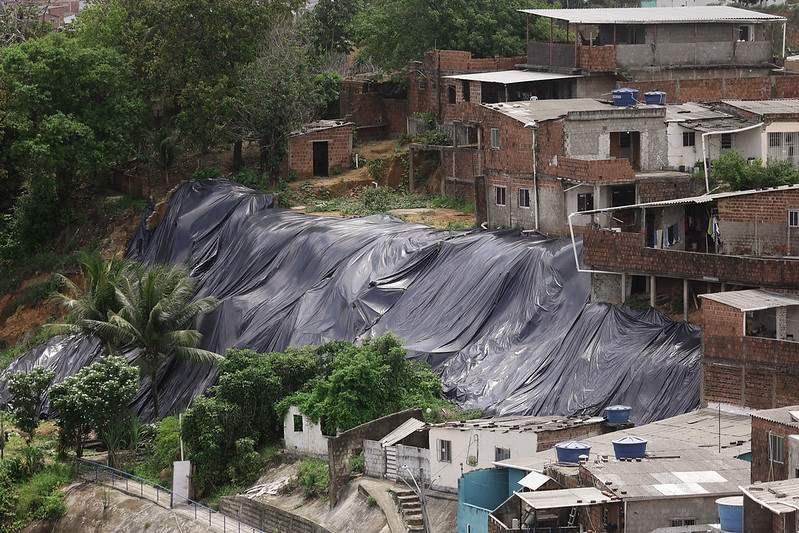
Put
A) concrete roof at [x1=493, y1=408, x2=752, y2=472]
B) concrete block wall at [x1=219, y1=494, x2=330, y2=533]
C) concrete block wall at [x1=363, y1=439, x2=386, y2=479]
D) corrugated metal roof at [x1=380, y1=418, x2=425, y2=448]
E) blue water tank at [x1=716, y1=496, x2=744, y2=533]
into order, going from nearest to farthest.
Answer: blue water tank at [x1=716, y1=496, x2=744, y2=533] → concrete roof at [x1=493, y1=408, x2=752, y2=472] → concrete block wall at [x1=219, y1=494, x2=330, y2=533] → corrugated metal roof at [x1=380, y1=418, x2=425, y2=448] → concrete block wall at [x1=363, y1=439, x2=386, y2=479]

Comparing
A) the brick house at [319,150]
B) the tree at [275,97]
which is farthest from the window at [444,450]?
the brick house at [319,150]

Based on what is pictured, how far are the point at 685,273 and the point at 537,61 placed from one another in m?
19.3

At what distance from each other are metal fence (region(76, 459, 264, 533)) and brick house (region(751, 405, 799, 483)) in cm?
1295

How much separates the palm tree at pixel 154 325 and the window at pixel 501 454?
13811mm

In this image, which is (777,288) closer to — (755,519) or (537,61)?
(755,519)

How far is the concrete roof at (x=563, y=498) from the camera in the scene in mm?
26844

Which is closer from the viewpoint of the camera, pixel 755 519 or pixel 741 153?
pixel 755 519

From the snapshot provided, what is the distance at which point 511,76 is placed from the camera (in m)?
53.3

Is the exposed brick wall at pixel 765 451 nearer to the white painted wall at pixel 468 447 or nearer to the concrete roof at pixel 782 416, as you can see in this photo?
the concrete roof at pixel 782 416

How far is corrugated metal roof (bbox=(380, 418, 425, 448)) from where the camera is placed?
35344 millimetres

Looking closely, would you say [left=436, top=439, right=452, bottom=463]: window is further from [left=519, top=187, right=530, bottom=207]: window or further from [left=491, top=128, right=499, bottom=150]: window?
[left=491, top=128, right=499, bottom=150]: window

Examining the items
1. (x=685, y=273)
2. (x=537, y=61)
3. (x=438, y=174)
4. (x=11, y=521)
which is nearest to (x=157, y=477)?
(x=11, y=521)

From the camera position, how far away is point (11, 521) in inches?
1578

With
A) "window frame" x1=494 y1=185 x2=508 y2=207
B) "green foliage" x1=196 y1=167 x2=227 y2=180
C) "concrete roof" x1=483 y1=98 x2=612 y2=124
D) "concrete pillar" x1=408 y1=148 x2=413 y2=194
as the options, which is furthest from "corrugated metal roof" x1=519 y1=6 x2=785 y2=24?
"green foliage" x1=196 y1=167 x2=227 y2=180
